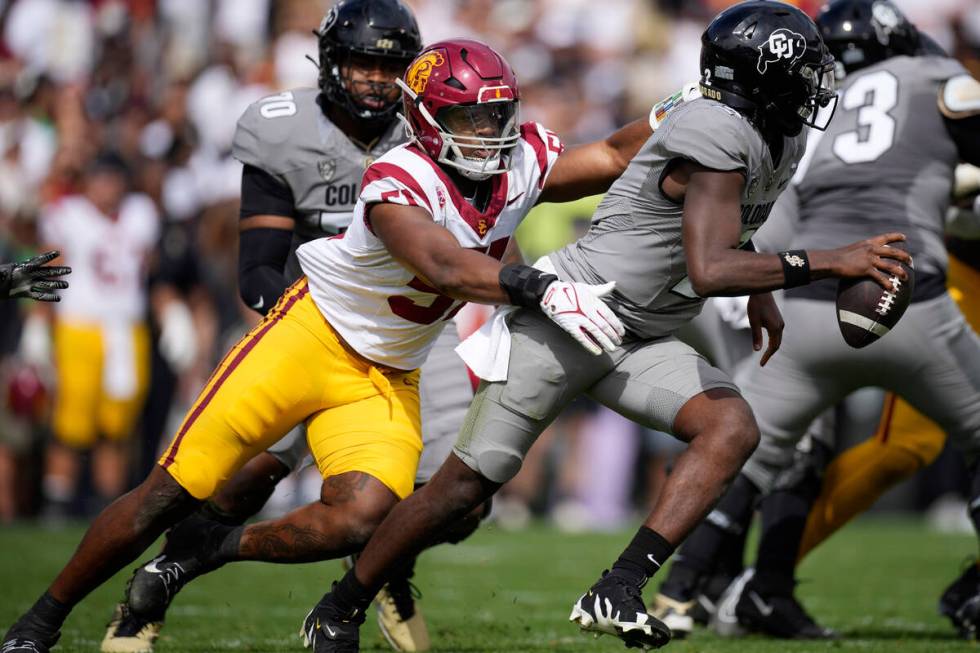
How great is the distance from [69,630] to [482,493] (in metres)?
1.97

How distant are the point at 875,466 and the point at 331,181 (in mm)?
2311

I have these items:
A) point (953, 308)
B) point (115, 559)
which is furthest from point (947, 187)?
point (115, 559)

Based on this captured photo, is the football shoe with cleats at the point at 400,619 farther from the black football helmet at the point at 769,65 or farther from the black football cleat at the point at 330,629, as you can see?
the black football helmet at the point at 769,65

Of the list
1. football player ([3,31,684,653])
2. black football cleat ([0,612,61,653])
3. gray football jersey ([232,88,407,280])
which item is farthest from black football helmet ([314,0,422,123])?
black football cleat ([0,612,61,653])

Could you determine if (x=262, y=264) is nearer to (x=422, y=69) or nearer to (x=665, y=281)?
(x=422, y=69)

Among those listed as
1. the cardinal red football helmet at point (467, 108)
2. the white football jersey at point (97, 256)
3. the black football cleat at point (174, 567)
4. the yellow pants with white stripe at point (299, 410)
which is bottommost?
the white football jersey at point (97, 256)

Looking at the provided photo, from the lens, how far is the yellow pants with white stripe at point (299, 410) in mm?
4039

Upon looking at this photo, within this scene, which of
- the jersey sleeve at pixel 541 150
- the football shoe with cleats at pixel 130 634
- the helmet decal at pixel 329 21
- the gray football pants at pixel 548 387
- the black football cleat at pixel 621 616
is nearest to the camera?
the black football cleat at pixel 621 616

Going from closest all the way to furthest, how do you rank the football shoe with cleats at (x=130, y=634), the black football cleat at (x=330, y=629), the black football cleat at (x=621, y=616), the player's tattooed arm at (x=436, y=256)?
the black football cleat at (x=621, y=616), the player's tattooed arm at (x=436, y=256), the black football cleat at (x=330, y=629), the football shoe with cleats at (x=130, y=634)

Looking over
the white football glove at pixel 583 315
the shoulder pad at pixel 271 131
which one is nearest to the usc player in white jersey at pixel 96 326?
the shoulder pad at pixel 271 131

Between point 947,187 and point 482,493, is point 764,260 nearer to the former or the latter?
point 482,493

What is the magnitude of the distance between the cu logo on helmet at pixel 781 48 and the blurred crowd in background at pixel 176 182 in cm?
449

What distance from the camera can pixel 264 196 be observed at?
4.82 metres

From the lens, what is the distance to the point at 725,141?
3.61m
